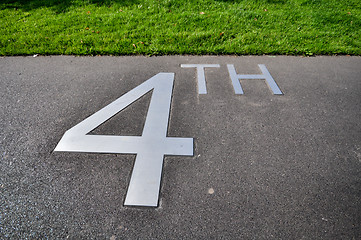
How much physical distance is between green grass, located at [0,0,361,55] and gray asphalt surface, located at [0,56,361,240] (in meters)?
1.05

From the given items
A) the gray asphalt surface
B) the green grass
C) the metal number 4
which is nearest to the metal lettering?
the gray asphalt surface

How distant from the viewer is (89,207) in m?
2.31

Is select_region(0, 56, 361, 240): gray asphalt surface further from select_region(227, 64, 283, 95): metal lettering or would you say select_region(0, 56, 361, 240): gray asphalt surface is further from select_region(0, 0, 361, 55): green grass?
select_region(0, 0, 361, 55): green grass

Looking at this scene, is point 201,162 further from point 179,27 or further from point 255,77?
point 179,27

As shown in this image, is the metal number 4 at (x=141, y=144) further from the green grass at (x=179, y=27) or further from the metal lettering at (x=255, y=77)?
the green grass at (x=179, y=27)

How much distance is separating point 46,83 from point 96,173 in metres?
2.45

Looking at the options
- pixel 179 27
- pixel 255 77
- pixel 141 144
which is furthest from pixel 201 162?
pixel 179 27

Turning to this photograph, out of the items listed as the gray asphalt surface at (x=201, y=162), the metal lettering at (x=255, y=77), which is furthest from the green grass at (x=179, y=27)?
the gray asphalt surface at (x=201, y=162)

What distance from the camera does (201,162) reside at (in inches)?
109

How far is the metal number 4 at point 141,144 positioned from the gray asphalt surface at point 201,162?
0.09m

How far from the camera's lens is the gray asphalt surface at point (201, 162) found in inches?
86.0

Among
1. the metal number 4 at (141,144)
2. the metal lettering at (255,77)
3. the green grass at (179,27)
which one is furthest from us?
the green grass at (179,27)

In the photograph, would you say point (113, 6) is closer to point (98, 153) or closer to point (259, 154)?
point (98, 153)

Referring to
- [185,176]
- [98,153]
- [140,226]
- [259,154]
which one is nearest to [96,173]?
[98,153]
